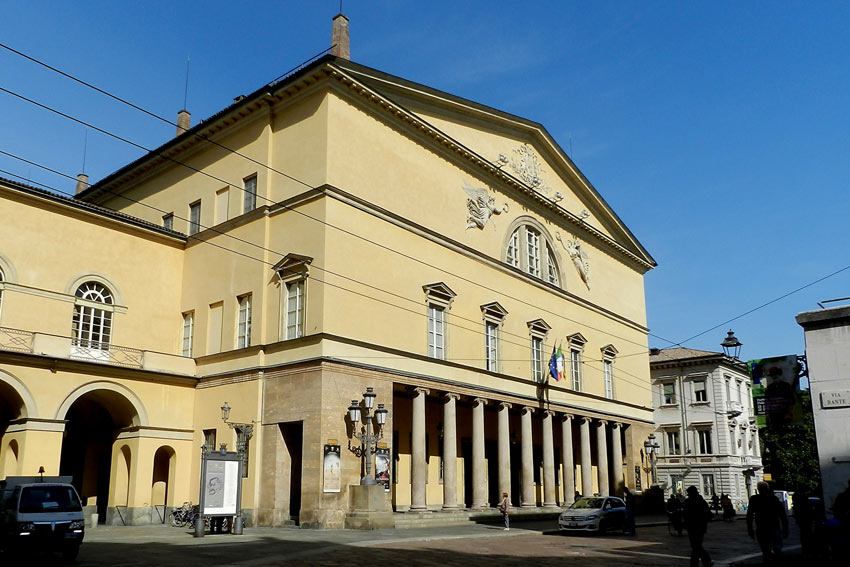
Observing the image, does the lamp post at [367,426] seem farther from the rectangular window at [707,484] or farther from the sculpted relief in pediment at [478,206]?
the rectangular window at [707,484]

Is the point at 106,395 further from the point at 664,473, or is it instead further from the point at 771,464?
the point at 771,464

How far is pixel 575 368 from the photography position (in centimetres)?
4184

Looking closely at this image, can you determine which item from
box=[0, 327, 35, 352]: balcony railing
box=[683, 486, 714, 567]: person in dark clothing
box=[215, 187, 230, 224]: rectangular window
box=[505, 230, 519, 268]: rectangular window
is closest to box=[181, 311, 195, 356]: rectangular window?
box=[215, 187, 230, 224]: rectangular window

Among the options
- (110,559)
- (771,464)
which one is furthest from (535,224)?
(771,464)

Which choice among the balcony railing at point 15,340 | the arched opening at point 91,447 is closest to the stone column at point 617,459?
the arched opening at point 91,447

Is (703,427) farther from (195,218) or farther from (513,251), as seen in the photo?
(195,218)

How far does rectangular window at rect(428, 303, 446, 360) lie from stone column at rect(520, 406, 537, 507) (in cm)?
692

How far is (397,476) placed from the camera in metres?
30.9

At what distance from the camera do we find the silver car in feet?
87.7

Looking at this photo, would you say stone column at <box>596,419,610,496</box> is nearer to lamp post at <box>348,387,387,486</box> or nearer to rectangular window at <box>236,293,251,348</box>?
lamp post at <box>348,387,387,486</box>

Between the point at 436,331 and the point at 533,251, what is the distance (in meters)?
10.7

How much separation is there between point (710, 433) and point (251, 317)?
46.2 m

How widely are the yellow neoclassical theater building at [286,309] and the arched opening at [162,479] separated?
0.08m

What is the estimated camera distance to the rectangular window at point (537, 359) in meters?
37.4
